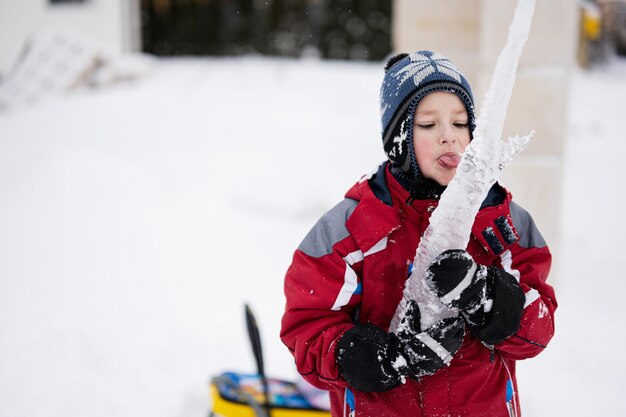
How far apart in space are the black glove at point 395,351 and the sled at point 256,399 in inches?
40.7

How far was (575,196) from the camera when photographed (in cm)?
573

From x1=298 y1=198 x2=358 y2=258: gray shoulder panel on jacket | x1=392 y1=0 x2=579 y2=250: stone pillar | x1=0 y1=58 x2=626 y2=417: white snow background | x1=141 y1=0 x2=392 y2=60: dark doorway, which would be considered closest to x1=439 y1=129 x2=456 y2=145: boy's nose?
x1=298 y1=198 x2=358 y2=258: gray shoulder panel on jacket

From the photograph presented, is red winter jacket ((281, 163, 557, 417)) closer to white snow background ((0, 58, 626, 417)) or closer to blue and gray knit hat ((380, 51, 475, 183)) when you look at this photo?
blue and gray knit hat ((380, 51, 475, 183))

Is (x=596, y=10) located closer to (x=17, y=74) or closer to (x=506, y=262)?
(x=17, y=74)

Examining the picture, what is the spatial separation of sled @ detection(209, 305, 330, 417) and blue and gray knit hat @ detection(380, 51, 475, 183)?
111cm

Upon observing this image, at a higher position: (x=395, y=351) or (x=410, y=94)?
(x=410, y=94)

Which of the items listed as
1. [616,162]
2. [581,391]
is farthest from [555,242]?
[616,162]

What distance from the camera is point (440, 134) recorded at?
4.46 ft

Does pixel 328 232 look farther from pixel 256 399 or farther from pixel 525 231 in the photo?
pixel 256 399

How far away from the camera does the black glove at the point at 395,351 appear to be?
1.24 metres

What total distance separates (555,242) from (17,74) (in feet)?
22.1

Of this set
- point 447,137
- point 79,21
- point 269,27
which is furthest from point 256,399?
point 79,21

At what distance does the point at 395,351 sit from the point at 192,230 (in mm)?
3782

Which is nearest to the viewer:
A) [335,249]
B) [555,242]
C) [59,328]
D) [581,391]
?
[335,249]
